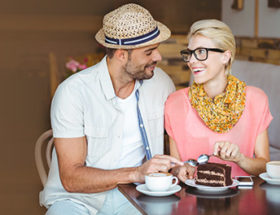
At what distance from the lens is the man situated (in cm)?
241

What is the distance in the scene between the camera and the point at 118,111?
251 centimetres

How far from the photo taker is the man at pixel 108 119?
2410 millimetres

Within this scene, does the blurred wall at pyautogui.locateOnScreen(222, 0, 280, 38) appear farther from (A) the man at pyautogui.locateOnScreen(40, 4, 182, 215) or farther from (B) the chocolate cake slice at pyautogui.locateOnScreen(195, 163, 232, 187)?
(B) the chocolate cake slice at pyautogui.locateOnScreen(195, 163, 232, 187)

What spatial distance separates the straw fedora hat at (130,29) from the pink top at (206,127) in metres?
0.32

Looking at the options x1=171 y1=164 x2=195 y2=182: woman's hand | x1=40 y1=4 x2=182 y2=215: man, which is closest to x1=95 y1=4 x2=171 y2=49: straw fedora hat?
x1=40 y1=4 x2=182 y2=215: man

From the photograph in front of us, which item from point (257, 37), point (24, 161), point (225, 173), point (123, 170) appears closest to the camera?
point (225, 173)

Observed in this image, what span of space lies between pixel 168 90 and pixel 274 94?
927 mm

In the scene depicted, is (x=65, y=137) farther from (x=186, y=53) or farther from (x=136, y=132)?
(x=186, y=53)

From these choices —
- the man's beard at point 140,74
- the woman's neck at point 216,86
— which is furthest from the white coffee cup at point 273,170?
the man's beard at point 140,74

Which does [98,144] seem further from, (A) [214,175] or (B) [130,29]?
(A) [214,175]

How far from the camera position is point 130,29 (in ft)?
8.09

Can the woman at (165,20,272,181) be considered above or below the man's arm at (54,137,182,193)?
above

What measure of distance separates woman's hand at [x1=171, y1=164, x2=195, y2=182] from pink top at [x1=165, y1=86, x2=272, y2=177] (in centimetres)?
22

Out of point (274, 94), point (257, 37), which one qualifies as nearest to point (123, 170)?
point (274, 94)
